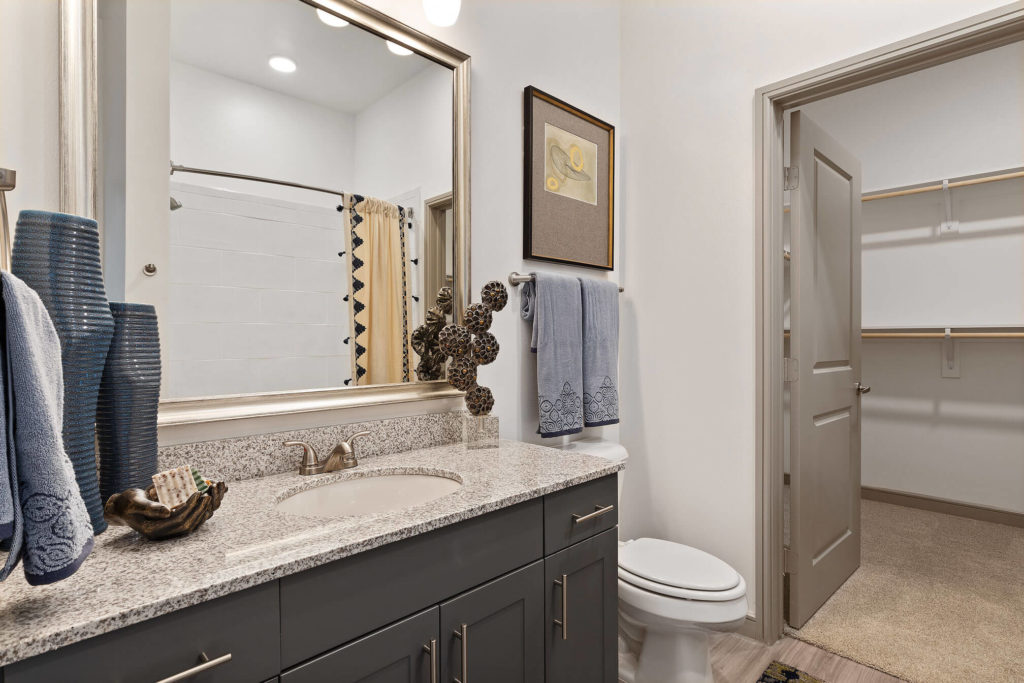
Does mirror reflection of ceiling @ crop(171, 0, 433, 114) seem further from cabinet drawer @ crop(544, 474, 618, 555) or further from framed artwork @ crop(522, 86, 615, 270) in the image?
cabinet drawer @ crop(544, 474, 618, 555)

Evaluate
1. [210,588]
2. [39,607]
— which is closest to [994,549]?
[210,588]

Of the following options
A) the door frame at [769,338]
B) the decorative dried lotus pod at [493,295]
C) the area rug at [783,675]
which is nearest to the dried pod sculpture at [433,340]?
the decorative dried lotus pod at [493,295]

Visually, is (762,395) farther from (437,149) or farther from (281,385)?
(281,385)

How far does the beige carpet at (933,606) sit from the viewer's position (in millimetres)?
1806

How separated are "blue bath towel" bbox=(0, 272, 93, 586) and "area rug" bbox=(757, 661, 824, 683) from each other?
1.91 meters

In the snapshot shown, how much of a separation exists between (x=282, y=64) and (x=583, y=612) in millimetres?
1492

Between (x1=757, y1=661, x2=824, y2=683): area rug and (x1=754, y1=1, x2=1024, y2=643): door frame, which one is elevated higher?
(x1=754, y1=1, x2=1024, y2=643): door frame

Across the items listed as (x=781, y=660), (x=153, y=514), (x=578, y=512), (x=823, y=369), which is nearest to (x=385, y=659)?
(x=153, y=514)

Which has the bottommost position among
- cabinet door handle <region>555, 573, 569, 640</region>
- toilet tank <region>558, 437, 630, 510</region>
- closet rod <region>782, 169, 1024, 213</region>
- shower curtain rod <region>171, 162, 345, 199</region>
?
cabinet door handle <region>555, 573, 569, 640</region>

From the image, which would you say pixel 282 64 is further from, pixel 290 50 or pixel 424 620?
pixel 424 620

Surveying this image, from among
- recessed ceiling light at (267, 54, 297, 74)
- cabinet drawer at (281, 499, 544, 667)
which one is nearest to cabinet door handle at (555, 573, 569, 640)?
cabinet drawer at (281, 499, 544, 667)

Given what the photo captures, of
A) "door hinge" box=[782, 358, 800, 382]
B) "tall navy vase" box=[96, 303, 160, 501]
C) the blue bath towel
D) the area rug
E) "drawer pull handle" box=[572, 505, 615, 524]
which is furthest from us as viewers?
"door hinge" box=[782, 358, 800, 382]

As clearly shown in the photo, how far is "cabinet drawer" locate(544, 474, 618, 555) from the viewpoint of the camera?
118 centimetres

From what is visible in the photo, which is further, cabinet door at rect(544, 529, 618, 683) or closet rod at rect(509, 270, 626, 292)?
closet rod at rect(509, 270, 626, 292)
